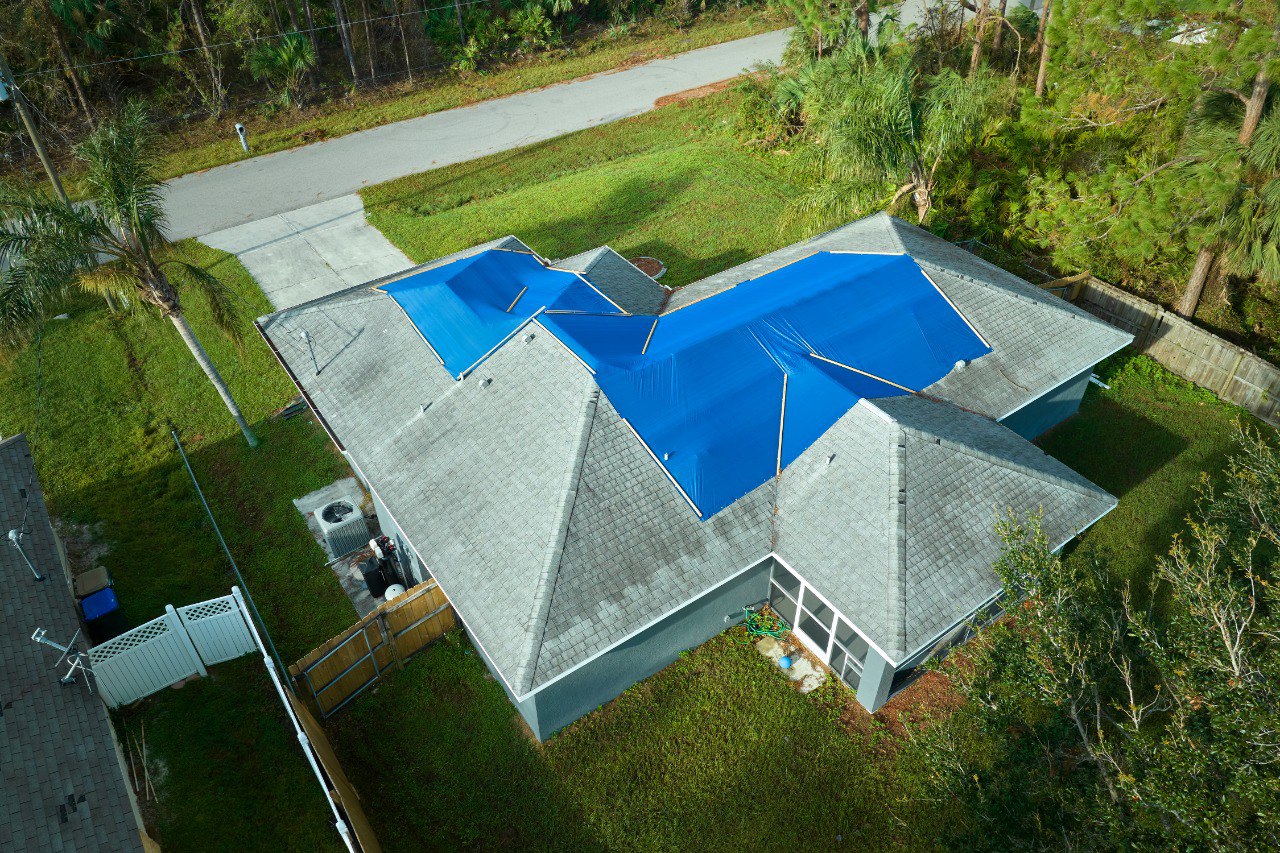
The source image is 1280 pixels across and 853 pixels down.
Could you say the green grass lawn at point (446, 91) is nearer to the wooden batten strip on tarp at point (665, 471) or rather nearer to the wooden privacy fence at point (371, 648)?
the wooden privacy fence at point (371, 648)

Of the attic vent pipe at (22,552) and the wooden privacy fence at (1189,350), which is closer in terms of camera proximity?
the attic vent pipe at (22,552)

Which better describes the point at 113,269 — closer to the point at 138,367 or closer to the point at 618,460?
the point at 138,367

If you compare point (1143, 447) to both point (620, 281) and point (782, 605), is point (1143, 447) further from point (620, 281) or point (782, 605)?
point (620, 281)

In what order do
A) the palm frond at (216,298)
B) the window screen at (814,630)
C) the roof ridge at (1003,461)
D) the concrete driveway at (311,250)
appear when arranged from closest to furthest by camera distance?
1. the roof ridge at (1003,461)
2. the window screen at (814,630)
3. the palm frond at (216,298)
4. the concrete driveway at (311,250)

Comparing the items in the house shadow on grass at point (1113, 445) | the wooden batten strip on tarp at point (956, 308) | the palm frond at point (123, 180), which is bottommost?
the house shadow on grass at point (1113, 445)

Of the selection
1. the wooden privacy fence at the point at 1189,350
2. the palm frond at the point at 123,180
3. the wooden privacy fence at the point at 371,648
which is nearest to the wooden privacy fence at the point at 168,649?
the wooden privacy fence at the point at 371,648

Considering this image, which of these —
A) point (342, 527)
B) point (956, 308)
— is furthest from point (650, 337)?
point (342, 527)

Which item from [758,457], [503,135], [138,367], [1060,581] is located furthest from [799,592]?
[503,135]

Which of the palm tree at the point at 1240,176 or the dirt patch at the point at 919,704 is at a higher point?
the palm tree at the point at 1240,176
